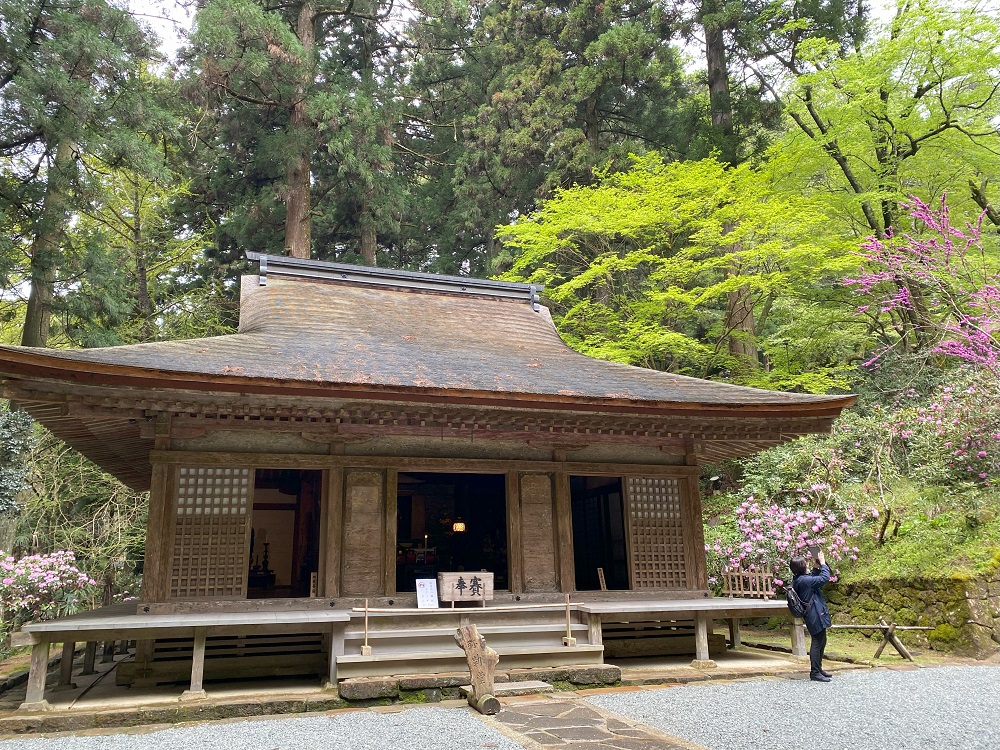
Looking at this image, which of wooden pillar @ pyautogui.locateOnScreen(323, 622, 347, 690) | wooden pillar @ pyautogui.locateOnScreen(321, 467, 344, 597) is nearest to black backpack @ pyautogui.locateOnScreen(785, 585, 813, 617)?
wooden pillar @ pyautogui.locateOnScreen(323, 622, 347, 690)

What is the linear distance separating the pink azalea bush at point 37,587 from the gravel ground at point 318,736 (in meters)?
7.03

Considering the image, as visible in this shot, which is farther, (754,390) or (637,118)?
(637,118)

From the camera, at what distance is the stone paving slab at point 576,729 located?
197 inches

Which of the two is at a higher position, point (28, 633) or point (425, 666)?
point (28, 633)

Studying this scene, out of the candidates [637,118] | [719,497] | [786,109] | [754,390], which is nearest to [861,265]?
[786,109]

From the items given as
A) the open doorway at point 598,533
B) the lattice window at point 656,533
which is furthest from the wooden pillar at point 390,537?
the open doorway at point 598,533

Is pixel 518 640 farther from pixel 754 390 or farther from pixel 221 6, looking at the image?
pixel 221 6

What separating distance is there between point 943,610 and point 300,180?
1755cm

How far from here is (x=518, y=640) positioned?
307 inches

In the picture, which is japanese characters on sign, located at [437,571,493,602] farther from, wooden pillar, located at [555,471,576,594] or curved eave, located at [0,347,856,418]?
curved eave, located at [0,347,856,418]

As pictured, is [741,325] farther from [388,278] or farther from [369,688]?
[369,688]


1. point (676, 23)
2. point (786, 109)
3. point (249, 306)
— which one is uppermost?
point (676, 23)

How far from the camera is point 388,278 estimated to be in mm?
12547

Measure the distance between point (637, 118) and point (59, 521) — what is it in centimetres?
1963
